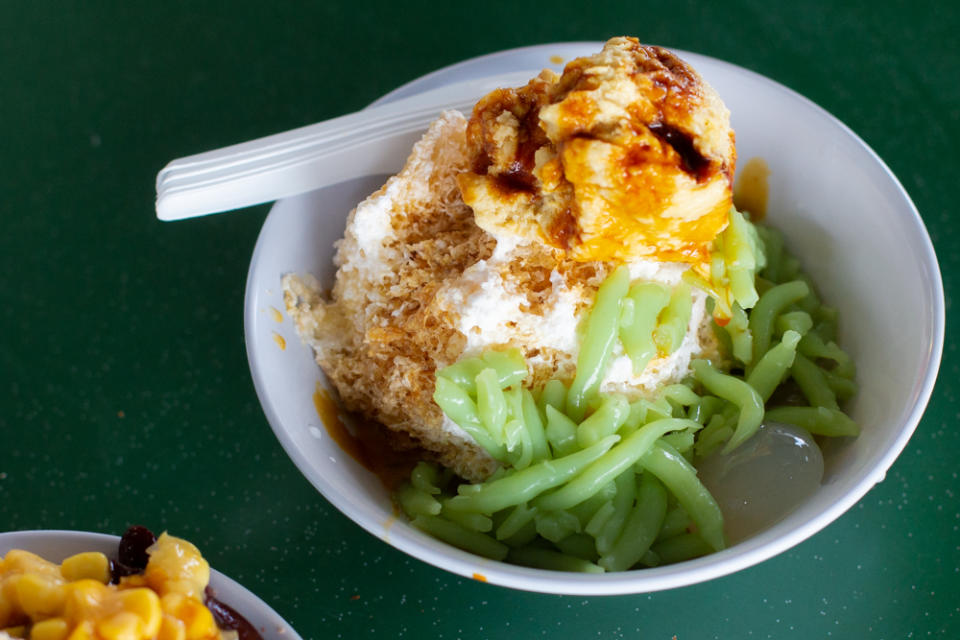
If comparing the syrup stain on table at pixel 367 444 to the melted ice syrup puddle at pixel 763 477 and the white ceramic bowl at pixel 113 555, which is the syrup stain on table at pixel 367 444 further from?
the melted ice syrup puddle at pixel 763 477

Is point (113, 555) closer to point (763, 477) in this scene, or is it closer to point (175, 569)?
point (175, 569)

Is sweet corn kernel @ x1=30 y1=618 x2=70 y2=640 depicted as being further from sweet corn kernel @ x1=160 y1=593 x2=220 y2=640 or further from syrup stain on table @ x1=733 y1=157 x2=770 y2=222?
syrup stain on table @ x1=733 y1=157 x2=770 y2=222

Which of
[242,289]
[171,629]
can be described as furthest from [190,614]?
[242,289]

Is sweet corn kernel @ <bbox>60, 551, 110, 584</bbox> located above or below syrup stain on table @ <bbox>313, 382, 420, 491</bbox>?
above

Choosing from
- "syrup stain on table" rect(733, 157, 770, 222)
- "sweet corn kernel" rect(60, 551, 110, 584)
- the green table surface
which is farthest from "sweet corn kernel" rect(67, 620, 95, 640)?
"syrup stain on table" rect(733, 157, 770, 222)

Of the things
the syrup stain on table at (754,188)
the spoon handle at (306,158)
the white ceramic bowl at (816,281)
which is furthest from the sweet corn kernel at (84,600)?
the syrup stain on table at (754,188)

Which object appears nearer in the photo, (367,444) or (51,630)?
(51,630)
